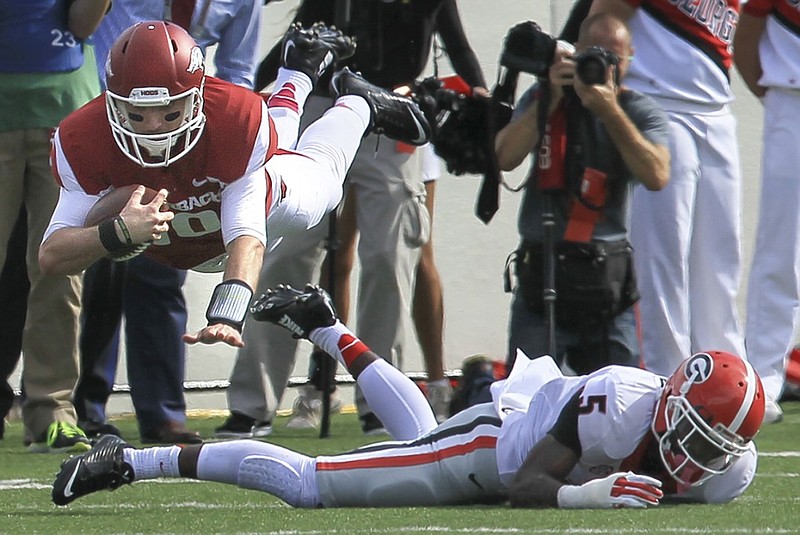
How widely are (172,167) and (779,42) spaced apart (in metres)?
3.28

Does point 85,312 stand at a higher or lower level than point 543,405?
lower

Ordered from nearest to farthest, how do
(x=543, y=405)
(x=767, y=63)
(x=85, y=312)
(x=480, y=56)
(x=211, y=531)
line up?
(x=211, y=531), (x=543, y=405), (x=85, y=312), (x=767, y=63), (x=480, y=56)

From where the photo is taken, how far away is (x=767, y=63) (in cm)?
790

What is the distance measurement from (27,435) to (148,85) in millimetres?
2099

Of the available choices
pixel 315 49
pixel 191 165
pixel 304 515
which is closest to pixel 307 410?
pixel 315 49

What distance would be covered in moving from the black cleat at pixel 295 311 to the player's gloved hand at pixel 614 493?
1.40m

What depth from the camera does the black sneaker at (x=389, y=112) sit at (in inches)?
275

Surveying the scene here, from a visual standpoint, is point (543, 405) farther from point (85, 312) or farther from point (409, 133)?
point (85, 312)

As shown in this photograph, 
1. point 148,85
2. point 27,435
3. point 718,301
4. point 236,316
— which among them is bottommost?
point 27,435

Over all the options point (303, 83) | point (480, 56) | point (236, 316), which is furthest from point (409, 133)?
point (480, 56)

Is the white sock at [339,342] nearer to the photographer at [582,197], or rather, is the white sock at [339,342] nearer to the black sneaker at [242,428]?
the photographer at [582,197]

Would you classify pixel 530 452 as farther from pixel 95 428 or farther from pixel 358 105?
pixel 95 428

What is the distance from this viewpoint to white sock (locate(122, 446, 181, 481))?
18.1 feet

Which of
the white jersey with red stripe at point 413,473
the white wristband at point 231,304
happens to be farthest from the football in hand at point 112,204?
the white jersey with red stripe at point 413,473
